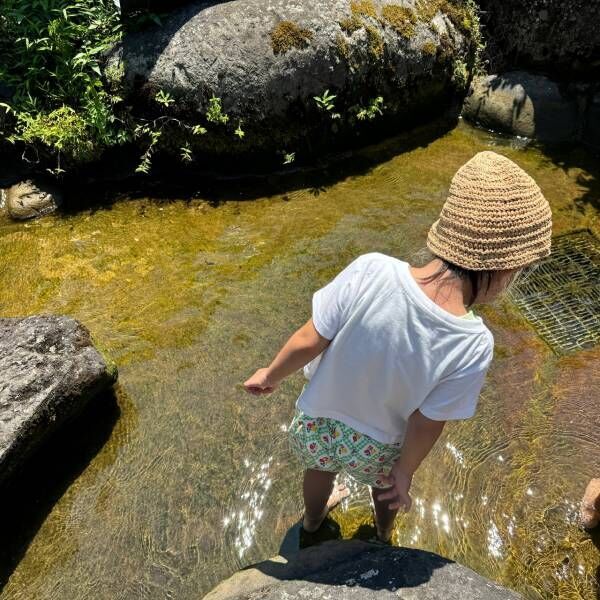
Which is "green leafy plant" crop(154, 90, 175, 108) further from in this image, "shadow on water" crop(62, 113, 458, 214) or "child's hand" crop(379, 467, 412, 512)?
"child's hand" crop(379, 467, 412, 512)

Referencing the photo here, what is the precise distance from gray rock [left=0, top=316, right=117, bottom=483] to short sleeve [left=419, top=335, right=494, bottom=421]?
2513 mm

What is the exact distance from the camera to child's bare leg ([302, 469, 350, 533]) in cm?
286

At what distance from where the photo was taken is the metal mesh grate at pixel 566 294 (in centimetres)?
442

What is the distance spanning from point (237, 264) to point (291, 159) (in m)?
1.56

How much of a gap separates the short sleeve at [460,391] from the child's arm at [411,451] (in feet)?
0.23

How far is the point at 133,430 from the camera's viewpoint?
3.84 metres

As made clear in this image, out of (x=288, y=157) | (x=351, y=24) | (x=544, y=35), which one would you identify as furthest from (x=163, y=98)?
(x=544, y=35)

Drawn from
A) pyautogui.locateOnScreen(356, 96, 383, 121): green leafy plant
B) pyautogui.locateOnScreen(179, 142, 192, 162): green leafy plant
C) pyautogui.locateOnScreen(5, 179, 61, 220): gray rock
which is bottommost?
pyautogui.locateOnScreen(5, 179, 61, 220): gray rock

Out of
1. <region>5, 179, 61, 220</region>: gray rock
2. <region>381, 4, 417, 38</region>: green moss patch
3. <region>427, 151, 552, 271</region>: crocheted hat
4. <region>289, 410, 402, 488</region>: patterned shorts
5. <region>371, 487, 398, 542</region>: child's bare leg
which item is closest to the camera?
<region>427, 151, 552, 271</region>: crocheted hat

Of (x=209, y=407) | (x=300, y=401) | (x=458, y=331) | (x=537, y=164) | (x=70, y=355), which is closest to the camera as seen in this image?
(x=458, y=331)

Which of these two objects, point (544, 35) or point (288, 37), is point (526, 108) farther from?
point (288, 37)

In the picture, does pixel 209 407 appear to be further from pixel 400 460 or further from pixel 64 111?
pixel 64 111

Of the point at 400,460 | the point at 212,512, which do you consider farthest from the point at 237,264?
the point at 400,460

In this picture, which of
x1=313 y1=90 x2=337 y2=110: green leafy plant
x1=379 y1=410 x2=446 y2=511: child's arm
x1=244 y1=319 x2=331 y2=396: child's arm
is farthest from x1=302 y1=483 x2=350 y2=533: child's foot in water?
x1=313 y1=90 x2=337 y2=110: green leafy plant
